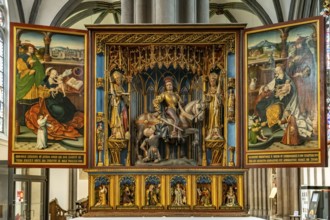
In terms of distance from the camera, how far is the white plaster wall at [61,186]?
132 ft

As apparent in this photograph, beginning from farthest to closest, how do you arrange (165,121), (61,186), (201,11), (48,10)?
(61,186), (48,10), (201,11), (165,121)

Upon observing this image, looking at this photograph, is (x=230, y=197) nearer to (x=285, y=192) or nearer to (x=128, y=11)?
(x=128, y=11)

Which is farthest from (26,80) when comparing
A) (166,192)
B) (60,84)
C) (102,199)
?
(166,192)

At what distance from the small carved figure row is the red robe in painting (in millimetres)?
970

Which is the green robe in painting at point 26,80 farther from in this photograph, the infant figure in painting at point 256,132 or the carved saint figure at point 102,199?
the infant figure in painting at point 256,132

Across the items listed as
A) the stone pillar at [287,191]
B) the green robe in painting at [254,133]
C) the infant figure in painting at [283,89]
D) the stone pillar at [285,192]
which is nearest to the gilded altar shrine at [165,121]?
the green robe in painting at [254,133]

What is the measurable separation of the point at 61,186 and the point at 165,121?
29.2 m

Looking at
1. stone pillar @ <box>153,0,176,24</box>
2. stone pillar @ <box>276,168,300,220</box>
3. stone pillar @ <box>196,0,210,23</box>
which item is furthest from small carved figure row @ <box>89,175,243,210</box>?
stone pillar @ <box>276,168,300,220</box>

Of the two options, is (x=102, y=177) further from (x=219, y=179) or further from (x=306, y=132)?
(x=306, y=132)

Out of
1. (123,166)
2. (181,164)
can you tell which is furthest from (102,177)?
(181,164)

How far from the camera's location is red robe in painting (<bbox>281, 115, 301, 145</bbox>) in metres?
11.5

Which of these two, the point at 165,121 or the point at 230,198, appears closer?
the point at 230,198

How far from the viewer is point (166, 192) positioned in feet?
38.9

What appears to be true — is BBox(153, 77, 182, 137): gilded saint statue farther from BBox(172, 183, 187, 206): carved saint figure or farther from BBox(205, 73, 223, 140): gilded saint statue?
BBox(172, 183, 187, 206): carved saint figure
